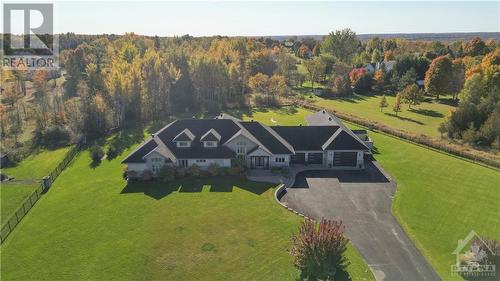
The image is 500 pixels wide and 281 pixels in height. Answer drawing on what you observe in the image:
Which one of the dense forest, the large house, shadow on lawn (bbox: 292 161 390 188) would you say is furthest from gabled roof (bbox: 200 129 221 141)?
the dense forest

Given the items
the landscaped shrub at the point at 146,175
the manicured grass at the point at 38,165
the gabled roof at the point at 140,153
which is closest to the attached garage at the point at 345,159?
the gabled roof at the point at 140,153

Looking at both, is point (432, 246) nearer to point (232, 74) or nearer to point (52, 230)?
point (52, 230)

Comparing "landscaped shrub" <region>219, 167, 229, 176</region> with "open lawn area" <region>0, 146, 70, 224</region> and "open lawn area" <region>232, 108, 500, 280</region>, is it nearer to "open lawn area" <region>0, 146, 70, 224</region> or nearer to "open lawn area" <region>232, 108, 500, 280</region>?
"open lawn area" <region>232, 108, 500, 280</region>

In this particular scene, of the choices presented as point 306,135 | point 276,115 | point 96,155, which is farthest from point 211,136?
point 276,115

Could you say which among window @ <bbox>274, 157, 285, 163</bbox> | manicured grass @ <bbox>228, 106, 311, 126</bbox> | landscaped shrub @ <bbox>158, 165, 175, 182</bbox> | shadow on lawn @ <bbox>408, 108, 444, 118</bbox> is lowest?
landscaped shrub @ <bbox>158, 165, 175, 182</bbox>

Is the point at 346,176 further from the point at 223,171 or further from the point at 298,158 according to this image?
the point at 223,171

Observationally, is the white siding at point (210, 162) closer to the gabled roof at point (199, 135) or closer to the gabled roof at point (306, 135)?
the gabled roof at point (199, 135)
